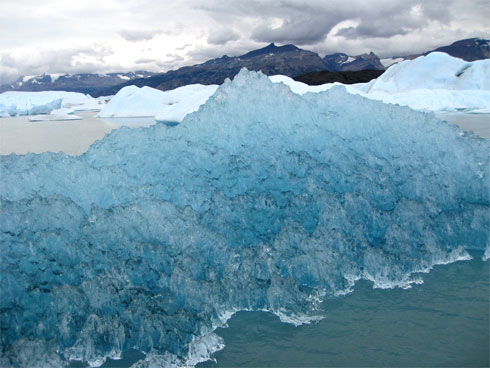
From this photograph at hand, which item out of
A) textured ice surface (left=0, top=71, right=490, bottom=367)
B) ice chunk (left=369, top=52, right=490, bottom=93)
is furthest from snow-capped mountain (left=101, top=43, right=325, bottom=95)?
textured ice surface (left=0, top=71, right=490, bottom=367)

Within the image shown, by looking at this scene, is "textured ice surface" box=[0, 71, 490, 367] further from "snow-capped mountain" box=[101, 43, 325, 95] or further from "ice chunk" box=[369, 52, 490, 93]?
"snow-capped mountain" box=[101, 43, 325, 95]

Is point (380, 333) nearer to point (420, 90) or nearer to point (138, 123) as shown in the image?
point (138, 123)

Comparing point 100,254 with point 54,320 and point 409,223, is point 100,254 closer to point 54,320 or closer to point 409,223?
point 54,320

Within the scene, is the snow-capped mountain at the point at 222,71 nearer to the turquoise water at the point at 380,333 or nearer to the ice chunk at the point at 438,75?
the ice chunk at the point at 438,75

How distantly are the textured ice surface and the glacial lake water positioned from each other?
176 mm

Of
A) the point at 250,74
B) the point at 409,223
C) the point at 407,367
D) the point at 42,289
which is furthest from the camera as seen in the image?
the point at 250,74

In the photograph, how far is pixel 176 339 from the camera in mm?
3240

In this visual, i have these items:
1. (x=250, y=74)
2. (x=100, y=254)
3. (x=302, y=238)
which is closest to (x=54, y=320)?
(x=100, y=254)

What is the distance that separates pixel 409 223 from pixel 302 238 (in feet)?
4.84

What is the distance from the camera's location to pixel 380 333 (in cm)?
331

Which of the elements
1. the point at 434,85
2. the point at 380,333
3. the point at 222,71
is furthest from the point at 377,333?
the point at 222,71

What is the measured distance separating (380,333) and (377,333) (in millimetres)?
24

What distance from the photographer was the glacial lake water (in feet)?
9.94

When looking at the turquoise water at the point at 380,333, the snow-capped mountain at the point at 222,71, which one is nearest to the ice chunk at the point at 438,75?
the turquoise water at the point at 380,333
